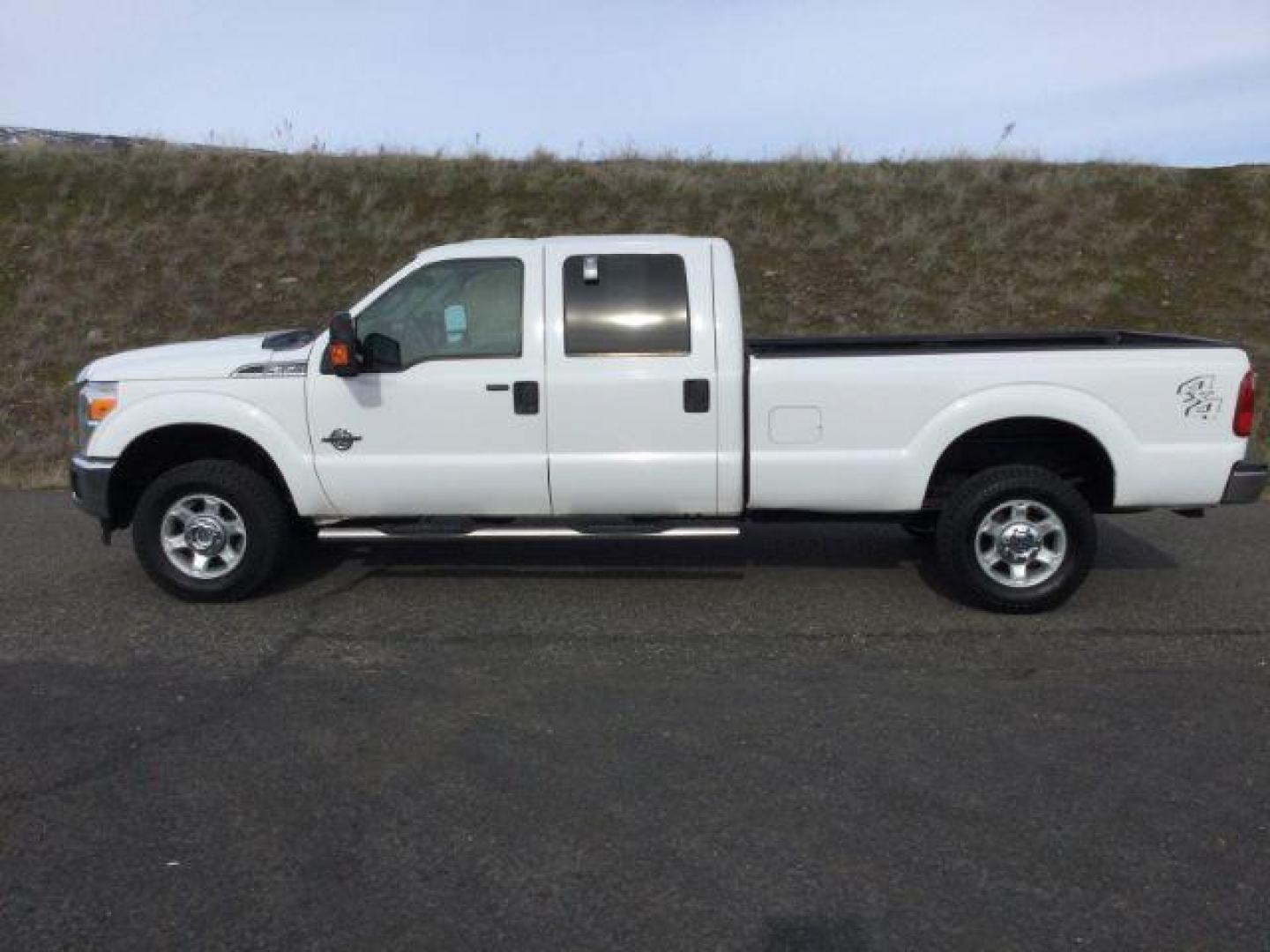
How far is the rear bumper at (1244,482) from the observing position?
560cm

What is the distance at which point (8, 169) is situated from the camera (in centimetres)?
2055

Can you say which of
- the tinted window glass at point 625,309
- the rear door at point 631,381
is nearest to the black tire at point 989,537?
the rear door at point 631,381

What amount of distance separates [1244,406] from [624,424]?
321 centimetres

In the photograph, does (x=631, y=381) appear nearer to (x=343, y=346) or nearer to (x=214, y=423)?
(x=343, y=346)

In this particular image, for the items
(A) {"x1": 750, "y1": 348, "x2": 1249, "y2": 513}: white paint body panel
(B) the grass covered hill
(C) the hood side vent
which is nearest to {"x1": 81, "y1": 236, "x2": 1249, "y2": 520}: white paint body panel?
(A) {"x1": 750, "y1": 348, "x2": 1249, "y2": 513}: white paint body panel

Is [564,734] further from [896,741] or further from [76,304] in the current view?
[76,304]

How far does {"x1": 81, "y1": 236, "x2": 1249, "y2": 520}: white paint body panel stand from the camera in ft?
18.5

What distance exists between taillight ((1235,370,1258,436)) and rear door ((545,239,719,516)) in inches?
106

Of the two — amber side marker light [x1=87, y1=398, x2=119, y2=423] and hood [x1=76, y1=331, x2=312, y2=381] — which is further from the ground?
hood [x1=76, y1=331, x2=312, y2=381]

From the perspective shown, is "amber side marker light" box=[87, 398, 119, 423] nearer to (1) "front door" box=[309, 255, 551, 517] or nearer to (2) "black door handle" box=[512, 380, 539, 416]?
(1) "front door" box=[309, 255, 551, 517]

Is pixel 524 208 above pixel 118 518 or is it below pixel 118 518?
above

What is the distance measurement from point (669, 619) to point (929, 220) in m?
15.2

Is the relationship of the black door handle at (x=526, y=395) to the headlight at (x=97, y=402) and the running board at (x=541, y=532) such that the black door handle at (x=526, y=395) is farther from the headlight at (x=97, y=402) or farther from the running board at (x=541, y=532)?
the headlight at (x=97, y=402)

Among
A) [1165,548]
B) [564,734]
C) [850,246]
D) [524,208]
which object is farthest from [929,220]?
[564,734]
